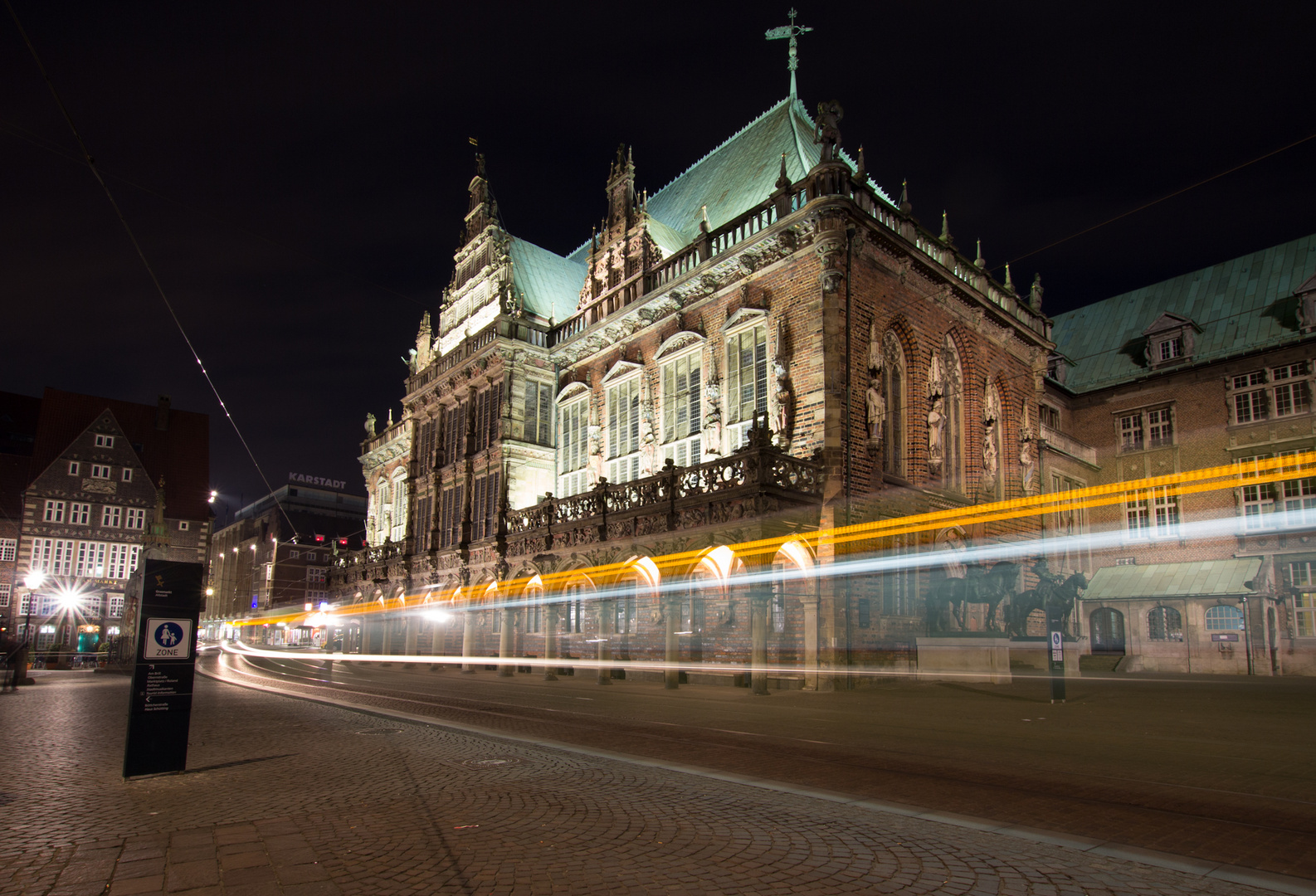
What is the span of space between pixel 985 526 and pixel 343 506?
8908 cm

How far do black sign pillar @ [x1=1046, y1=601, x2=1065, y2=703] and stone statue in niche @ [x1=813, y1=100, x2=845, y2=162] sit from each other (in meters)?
13.1

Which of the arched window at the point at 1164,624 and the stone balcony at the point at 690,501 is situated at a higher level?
the stone balcony at the point at 690,501

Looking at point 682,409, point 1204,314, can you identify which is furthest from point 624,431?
point 1204,314

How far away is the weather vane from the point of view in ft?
95.4

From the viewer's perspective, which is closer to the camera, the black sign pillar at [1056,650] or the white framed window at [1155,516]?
the black sign pillar at [1056,650]

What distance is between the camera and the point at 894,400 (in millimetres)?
24438

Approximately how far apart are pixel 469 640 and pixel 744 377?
15.7 metres

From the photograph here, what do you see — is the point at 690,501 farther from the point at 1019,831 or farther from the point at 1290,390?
the point at 1290,390

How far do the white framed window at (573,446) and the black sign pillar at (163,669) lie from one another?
22.2 m

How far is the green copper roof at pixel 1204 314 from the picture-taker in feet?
106

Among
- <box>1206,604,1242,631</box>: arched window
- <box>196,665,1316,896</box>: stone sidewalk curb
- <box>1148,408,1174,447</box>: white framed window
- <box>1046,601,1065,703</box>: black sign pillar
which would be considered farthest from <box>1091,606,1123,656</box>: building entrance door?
<box>196,665,1316,896</box>: stone sidewalk curb

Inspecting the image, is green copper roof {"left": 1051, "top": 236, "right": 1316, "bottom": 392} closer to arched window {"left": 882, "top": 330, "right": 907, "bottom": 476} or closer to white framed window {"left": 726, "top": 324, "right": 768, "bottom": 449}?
arched window {"left": 882, "top": 330, "right": 907, "bottom": 476}

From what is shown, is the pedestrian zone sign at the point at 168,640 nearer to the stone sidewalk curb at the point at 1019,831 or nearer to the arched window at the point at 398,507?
the stone sidewalk curb at the point at 1019,831

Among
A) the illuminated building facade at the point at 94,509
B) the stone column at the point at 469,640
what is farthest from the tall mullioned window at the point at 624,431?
the illuminated building facade at the point at 94,509
